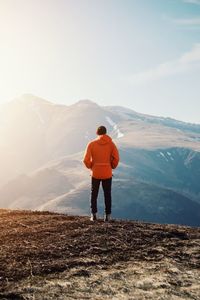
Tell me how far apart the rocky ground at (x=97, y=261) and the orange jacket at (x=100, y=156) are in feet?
8.09

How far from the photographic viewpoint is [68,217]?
20438mm

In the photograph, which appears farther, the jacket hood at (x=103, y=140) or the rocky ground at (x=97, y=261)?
the jacket hood at (x=103, y=140)

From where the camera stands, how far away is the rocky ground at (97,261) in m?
10.0

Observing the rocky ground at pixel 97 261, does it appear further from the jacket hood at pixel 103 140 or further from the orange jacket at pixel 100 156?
the jacket hood at pixel 103 140

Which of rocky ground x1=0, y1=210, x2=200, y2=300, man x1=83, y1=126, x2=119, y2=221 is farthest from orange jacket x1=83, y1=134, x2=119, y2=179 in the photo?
rocky ground x1=0, y1=210, x2=200, y2=300

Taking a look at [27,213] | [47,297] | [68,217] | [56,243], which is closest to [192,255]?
[56,243]

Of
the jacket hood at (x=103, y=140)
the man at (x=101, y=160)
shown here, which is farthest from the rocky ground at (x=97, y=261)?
the jacket hood at (x=103, y=140)

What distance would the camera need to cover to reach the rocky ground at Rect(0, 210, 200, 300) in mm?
10000

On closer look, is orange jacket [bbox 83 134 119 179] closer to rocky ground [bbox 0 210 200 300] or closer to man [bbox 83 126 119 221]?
man [bbox 83 126 119 221]

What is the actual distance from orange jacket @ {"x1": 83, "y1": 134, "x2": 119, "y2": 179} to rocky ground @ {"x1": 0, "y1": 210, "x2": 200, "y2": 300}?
2.47 m

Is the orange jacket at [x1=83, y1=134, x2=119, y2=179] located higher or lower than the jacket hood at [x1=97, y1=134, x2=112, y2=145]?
lower

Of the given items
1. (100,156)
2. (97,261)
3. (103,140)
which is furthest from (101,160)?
(97,261)

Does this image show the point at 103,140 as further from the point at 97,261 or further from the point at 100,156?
the point at 97,261

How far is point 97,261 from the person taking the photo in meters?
12.4
